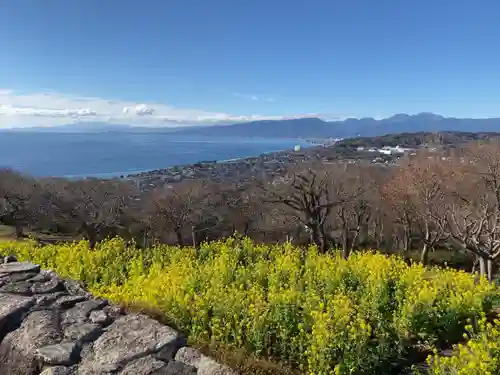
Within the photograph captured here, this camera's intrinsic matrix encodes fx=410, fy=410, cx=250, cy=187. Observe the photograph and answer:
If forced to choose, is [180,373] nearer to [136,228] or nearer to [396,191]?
[396,191]

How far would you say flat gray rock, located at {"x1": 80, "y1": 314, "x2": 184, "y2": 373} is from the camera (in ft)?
13.8

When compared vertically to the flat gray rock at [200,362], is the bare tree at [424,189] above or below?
below

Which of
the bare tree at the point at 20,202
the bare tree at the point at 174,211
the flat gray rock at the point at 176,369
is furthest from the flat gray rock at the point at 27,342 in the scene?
the bare tree at the point at 20,202

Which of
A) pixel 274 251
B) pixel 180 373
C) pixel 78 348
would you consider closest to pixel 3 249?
pixel 274 251

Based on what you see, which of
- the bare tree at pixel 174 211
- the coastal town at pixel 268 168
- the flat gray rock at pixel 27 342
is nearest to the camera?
the flat gray rock at pixel 27 342

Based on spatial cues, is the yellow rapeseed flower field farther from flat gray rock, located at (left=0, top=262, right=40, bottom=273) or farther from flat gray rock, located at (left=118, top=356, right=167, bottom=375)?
flat gray rock, located at (left=0, top=262, right=40, bottom=273)

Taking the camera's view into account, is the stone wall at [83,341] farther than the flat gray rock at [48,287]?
No

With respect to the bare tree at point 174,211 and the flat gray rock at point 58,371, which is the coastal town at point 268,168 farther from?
the flat gray rock at point 58,371

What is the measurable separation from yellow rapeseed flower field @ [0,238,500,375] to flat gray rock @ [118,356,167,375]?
894 mm

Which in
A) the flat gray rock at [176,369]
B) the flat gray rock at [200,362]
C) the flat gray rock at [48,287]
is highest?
the flat gray rock at [48,287]

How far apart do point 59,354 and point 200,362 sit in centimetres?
152

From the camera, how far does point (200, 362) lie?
4.15 metres

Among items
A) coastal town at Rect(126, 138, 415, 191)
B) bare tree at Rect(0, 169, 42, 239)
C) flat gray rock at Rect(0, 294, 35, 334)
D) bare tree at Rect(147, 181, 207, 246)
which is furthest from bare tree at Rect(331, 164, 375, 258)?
bare tree at Rect(0, 169, 42, 239)

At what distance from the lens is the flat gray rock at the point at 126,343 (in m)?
4.21
